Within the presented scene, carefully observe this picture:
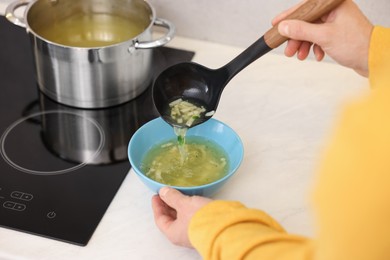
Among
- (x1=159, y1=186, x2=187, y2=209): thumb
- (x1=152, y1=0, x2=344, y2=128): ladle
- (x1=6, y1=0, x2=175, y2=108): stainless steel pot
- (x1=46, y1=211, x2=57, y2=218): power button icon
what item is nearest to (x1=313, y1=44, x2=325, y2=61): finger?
(x1=152, y1=0, x2=344, y2=128): ladle

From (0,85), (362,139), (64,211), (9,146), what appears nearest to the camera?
(362,139)

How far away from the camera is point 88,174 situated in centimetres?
92

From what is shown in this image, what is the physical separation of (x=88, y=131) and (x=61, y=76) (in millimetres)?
109

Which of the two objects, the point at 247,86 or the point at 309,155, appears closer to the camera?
the point at 309,155

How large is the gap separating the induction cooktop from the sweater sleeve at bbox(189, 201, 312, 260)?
19 centimetres

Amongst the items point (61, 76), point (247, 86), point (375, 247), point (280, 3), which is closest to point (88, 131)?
point (61, 76)

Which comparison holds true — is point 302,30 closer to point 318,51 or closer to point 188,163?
point 318,51

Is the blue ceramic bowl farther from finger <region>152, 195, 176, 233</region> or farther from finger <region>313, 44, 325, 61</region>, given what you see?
finger <region>313, 44, 325, 61</region>

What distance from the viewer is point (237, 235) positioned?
679 mm

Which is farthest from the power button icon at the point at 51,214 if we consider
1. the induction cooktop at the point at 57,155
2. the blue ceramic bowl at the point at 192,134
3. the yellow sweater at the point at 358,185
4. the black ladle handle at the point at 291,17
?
the yellow sweater at the point at 358,185

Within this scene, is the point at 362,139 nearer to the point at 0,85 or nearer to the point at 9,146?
the point at 9,146

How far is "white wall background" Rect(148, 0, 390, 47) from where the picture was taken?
1.17m

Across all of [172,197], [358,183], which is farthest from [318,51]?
[358,183]

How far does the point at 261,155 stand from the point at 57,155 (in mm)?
342
